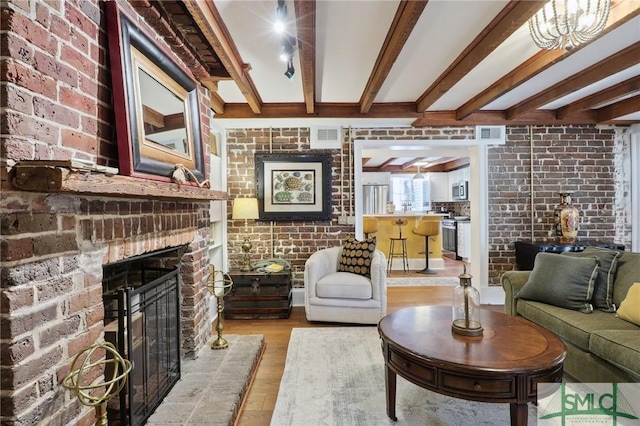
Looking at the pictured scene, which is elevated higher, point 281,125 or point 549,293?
point 281,125

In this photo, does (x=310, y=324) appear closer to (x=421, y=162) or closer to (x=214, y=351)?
(x=214, y=351)

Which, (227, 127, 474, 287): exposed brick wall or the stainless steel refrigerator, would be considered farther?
the stainless steel refrigerator

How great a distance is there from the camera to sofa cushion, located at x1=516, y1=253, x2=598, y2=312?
2.57 meters

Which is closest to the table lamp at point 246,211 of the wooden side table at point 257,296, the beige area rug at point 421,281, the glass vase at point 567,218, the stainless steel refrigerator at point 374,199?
the wooden side table at point 257,296

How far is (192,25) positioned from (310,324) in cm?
298

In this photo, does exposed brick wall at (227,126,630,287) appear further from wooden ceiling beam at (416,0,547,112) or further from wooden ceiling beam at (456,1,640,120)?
wooden ceiling beam at (416,0,547,112)

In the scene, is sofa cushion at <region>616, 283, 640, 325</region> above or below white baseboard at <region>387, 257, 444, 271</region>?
above

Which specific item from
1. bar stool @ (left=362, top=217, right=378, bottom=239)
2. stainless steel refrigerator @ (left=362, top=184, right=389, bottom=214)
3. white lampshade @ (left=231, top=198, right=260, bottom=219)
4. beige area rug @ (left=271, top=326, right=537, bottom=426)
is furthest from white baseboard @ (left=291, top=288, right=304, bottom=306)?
stainless steel refrigerator @ (left=362, top=184, right=389, bottom=214)

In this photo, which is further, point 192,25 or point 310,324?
point 310,324

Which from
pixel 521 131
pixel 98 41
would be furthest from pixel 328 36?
pixel 521 131

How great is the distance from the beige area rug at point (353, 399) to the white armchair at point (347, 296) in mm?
597

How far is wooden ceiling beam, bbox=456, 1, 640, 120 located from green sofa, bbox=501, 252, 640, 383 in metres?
1.63

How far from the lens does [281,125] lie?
14.4 ft
